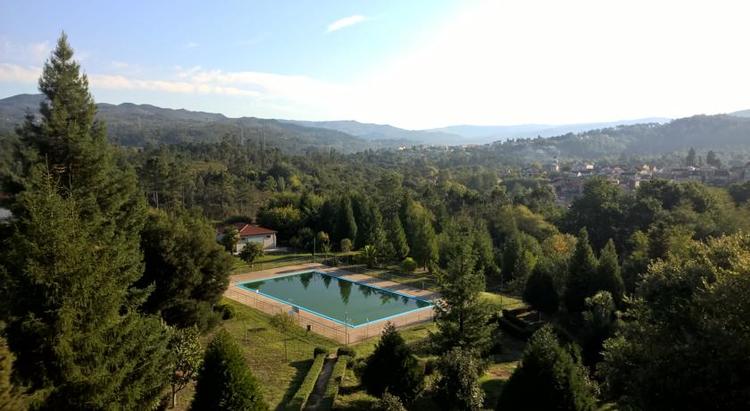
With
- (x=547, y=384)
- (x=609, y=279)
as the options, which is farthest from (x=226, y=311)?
(x=609, y=279)

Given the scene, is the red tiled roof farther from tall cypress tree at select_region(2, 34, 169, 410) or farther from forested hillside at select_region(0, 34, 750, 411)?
tall cypress tree at select_region(2, 34, 169, 410)

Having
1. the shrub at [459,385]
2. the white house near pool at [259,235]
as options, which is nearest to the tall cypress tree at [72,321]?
the shrub at [459,385]

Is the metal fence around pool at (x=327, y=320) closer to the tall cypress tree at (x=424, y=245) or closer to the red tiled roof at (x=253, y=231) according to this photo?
the tall cypress tree at (x=424, y=245)

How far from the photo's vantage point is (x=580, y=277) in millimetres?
19766

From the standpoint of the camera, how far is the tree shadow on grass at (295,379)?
12072 millimetres

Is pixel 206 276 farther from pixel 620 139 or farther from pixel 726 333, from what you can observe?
pixel 620 139

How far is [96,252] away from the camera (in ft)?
27.0

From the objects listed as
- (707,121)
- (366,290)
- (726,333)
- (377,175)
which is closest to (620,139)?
(707,121)

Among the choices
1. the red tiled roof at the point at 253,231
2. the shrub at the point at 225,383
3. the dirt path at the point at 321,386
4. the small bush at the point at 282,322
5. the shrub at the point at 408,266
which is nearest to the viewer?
the shrub at the point at 225,383

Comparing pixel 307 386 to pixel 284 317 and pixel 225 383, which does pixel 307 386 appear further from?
pixel 284 317

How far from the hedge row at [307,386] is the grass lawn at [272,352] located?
291 mm

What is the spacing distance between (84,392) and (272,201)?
124 feet

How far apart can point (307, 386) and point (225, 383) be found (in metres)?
4.27

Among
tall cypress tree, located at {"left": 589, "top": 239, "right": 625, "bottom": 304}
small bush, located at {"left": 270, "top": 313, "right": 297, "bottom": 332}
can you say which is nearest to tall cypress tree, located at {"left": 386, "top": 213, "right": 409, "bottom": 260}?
tall cypress tree, located at {"left": 589, "top": 239, "right": 625, "bottom": 304}
